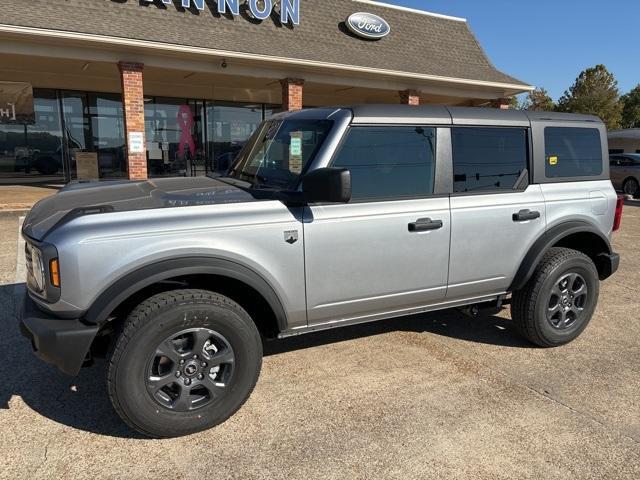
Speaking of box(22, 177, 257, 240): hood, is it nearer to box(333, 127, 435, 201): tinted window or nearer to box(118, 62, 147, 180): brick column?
box(333, 127, 435, 201): tinted window

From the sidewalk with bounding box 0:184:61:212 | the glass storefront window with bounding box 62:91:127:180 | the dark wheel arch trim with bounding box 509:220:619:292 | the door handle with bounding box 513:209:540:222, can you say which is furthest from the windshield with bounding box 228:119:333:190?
the glass storefront window with bounding box 62:91:127:180

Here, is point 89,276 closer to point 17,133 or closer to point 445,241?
point 445,241

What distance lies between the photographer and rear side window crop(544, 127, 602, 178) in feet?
13.5

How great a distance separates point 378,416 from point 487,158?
2.03 meters

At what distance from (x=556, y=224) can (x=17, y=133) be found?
629 inches

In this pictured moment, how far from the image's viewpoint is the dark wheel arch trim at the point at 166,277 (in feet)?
8.73

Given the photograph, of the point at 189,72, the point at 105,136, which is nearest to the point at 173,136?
the point at 105,136

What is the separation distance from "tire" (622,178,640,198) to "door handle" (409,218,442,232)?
17.0m

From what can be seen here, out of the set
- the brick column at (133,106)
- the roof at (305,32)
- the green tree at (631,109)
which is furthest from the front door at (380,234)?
the green tree at (631,109)

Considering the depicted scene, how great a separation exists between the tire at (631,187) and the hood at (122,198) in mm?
17678

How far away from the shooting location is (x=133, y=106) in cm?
1161

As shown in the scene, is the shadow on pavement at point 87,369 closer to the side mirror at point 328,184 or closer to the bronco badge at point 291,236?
the bronco badge at point 291,236

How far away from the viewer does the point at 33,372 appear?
12.0 ft

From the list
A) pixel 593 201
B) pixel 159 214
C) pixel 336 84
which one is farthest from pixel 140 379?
pixel 336 84
